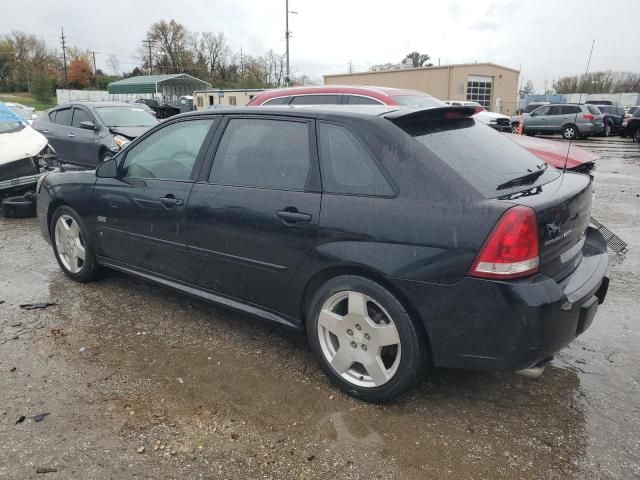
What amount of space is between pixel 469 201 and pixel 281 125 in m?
1.36

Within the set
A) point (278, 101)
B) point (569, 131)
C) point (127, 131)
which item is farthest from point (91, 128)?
point (569, 131)

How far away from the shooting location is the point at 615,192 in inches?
377

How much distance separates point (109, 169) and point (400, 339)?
291 centimetres

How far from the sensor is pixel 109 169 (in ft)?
14.0

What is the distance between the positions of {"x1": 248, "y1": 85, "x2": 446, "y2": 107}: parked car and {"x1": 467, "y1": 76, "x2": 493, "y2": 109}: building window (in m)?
33.0

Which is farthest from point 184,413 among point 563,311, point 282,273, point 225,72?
point 225,72

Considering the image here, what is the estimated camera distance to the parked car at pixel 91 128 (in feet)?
33.7

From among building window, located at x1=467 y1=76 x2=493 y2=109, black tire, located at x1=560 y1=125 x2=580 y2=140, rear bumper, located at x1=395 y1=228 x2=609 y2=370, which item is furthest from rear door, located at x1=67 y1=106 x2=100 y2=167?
building window, located at x1=467 y1=76 x2=493 y2=109

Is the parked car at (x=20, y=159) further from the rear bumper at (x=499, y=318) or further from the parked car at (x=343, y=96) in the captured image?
the rear bumper at (x=499, y=318)

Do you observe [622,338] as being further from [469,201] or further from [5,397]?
[5,397]

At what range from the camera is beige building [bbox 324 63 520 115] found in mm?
37562

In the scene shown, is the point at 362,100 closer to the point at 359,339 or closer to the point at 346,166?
the point at 346,166

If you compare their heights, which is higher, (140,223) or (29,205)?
(140,223)

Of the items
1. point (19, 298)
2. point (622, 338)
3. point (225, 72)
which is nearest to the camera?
point (622, 338)
